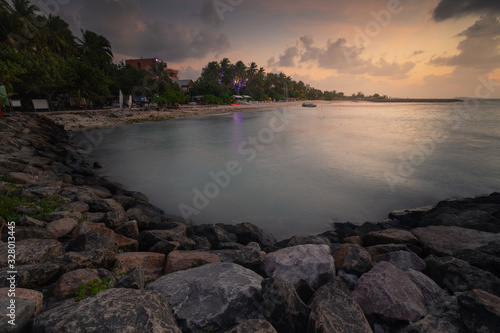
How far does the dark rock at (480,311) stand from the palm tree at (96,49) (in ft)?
221

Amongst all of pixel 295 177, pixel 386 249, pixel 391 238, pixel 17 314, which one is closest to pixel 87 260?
pixel 17 314

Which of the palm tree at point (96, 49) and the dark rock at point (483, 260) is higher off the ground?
the palm tree at point (96, 49)

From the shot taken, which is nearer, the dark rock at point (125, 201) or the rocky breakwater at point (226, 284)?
the rocky breakwater at point (226, 284)

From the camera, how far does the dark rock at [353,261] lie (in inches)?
162

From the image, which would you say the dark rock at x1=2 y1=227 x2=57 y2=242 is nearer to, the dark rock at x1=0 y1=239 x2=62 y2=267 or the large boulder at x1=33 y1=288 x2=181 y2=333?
the dark rock at x1=0 y1=239 x2=62 y2=267

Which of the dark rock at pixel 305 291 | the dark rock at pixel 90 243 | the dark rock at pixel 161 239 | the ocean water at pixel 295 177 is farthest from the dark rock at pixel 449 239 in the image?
the dark rock at pixel 90 243

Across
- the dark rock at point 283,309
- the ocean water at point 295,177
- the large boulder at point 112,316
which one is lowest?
the ocean water at point 295,177

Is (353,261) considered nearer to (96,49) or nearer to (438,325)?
(438,325)

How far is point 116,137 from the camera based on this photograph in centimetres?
2897

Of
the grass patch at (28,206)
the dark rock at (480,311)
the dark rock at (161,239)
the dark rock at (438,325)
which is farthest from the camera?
the dark rock at (161,239)

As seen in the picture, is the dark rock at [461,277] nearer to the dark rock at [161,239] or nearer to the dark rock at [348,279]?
the dark rock at [348,279]

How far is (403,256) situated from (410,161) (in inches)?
692

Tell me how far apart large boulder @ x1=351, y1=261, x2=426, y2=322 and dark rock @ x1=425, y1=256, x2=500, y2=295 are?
65cm

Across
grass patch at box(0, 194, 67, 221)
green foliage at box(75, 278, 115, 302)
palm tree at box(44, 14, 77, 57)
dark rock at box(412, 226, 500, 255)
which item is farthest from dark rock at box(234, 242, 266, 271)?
palm tree at box(44, 14, 77, 57)
